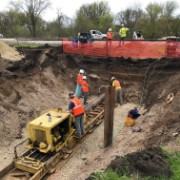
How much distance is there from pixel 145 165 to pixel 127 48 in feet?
43.8

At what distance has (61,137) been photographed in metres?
9.48

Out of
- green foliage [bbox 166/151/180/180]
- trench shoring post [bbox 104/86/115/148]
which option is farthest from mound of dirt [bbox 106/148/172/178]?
trench shoring post [bbox 104/86/115/148]

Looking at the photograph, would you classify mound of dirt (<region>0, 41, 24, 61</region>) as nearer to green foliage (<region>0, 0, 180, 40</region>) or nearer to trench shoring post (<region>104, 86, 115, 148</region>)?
trench shoring post (<region>104, 86, 115, 148</region>)

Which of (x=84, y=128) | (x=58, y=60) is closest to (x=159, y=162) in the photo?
(x=84, y=128)

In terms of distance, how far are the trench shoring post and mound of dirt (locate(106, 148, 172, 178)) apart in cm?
288

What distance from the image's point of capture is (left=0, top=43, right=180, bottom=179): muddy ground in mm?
9047

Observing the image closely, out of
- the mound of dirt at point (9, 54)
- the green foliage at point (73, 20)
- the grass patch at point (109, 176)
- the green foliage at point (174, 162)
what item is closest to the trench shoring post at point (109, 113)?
the green foliage at point (174, 162)

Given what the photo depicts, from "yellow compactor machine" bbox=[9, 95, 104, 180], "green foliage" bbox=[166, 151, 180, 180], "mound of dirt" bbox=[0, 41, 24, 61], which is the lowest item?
"yellow compactor machine" bbox=[9, 95, 104, 180]

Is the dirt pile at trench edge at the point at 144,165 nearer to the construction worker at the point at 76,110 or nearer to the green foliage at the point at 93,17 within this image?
the construction worker at the point at 76,110

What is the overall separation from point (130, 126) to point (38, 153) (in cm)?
457

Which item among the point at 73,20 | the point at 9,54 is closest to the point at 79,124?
the point at 9,54

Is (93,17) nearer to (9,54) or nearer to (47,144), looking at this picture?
(9,54)

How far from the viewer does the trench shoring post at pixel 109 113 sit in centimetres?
945

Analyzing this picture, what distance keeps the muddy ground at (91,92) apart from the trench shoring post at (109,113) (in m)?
0.38
